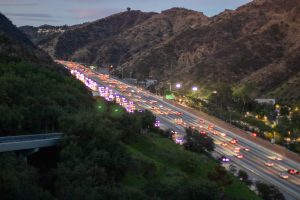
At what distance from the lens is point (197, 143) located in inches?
2062

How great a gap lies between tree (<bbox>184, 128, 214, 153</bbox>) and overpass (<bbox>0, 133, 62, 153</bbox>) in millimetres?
23680

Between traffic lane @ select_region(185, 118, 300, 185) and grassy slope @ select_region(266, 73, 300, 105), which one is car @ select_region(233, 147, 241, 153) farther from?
grassy slope @ select_region(266, 73, 300, 105)

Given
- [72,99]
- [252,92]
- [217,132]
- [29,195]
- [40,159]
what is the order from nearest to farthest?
[29,195] → [40,159] → [72,99] → [217,132] → [252,92]

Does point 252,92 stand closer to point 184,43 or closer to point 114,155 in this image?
point 184,43

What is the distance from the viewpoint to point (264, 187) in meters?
41.7

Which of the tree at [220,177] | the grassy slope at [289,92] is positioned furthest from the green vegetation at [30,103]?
the grassy slope at [289,92]

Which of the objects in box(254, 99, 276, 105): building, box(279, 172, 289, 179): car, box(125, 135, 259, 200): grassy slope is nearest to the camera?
box(125, 135, 259, 200): grassy slope

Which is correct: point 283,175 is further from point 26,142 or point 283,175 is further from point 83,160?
point 26,142

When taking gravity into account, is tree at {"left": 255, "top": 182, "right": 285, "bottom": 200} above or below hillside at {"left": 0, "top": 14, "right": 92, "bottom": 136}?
below

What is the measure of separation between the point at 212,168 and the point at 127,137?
6203 mm

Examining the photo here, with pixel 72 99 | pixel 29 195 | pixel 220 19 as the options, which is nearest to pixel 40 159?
pixel 29 195

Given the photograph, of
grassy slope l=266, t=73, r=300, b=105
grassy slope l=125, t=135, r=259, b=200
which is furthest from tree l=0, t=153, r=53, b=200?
grassy slope l=266, t=73, r=300, b=105

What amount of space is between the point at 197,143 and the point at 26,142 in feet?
93.5

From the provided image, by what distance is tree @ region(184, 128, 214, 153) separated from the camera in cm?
5087
